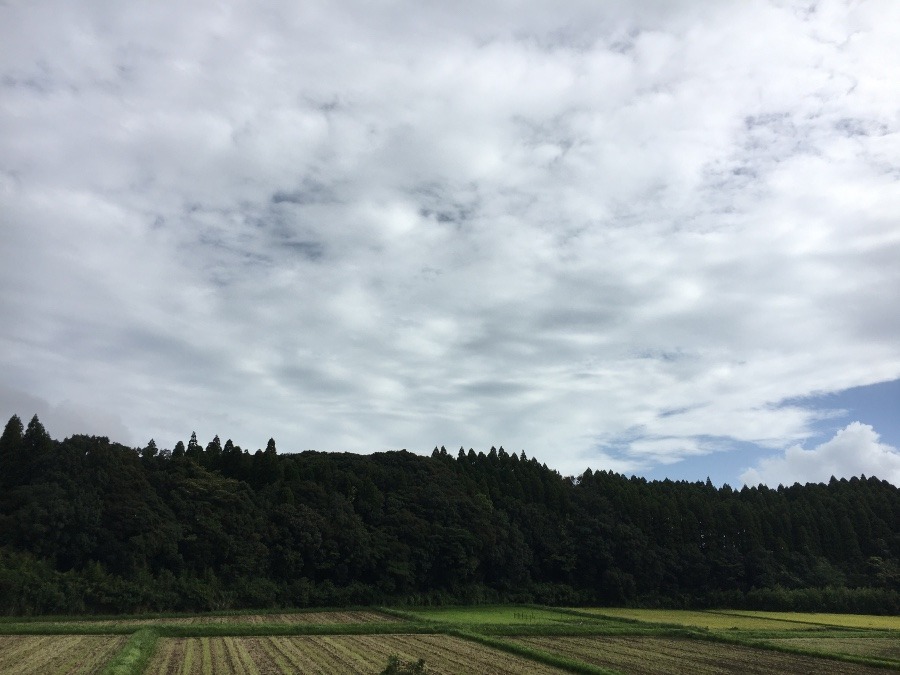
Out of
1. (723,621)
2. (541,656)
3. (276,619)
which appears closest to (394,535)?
(276,619)

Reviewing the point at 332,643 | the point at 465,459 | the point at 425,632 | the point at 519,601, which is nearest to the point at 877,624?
the point at 519,601

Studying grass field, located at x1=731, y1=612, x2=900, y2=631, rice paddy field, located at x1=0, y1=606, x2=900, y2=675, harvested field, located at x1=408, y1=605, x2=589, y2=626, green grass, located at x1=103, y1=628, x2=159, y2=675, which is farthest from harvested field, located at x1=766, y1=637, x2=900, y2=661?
green grass, located at x1=103, y1=628, x2=159, y2=675

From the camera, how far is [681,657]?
2548cm

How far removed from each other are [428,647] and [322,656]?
5.08 meters

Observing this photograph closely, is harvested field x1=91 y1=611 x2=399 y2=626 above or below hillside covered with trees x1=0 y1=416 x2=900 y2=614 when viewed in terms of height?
below

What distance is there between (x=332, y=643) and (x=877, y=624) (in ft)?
120

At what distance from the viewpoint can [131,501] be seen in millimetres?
45531

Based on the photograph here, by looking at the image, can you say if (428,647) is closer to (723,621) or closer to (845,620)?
(723,621)

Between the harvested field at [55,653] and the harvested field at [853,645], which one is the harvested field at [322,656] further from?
the harvested field at [853,645]

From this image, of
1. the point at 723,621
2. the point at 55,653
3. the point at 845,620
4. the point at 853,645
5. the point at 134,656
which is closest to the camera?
the point at 134,656

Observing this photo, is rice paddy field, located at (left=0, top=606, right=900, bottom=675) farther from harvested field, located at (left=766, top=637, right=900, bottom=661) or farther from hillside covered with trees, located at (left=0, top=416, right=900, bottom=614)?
hillside covered with trees, located at (left=0, top=416, right=900, bottom=614)

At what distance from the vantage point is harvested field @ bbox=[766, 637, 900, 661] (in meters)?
28.1

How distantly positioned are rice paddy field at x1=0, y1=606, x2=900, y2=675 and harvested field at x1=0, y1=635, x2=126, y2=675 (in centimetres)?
4

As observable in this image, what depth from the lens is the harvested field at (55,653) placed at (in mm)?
20094
